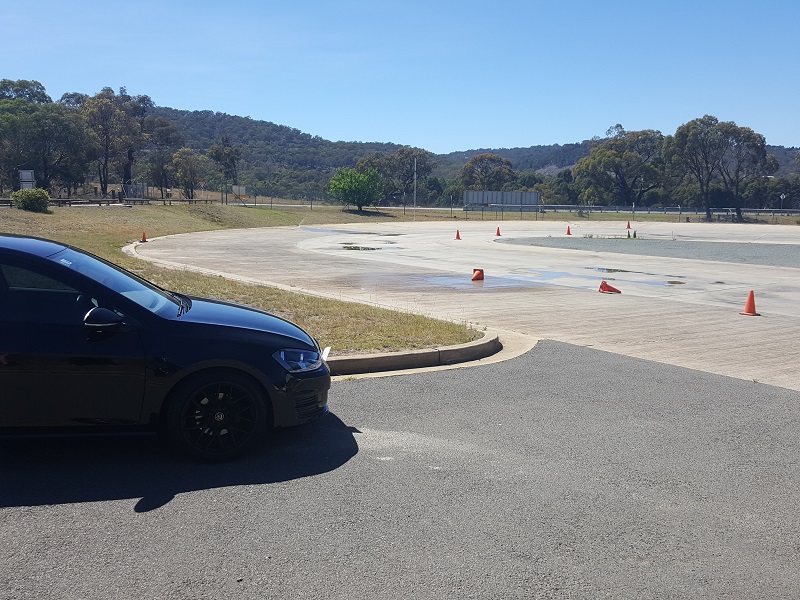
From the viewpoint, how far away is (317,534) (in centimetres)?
441

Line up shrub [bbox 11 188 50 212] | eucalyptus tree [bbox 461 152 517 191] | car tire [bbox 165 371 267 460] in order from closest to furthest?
car tire [bbox 165 371 267 460] < shrub [bbox 11 188 50 212] < eucalyptus tree [bbox 461 152 517 191]

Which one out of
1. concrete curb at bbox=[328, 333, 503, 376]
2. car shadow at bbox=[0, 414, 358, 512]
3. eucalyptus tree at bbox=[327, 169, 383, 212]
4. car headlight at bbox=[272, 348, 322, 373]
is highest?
eucalyptus tree at bbox=[327, 169, 383, 212]

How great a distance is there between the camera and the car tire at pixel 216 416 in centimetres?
539

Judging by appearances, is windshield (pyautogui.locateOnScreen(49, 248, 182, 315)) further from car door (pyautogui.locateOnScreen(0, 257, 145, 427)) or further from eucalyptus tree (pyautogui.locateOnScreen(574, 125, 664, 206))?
eucalyptus tree (pyautogui.locateOnScreen(574, 125, 664, 206))

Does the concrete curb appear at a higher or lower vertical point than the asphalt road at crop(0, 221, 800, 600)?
higher

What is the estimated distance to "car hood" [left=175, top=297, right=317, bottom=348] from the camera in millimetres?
5762

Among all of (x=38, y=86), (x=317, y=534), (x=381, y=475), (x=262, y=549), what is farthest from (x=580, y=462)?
(x=38, y=86)

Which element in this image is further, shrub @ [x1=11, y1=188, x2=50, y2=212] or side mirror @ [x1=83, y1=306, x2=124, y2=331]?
shrub @ [x1=11, y1=188, x2=50, y2=212]

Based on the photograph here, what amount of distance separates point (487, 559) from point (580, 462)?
1811 millimetres

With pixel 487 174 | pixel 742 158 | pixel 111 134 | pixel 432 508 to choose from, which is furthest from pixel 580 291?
pixel 487 174

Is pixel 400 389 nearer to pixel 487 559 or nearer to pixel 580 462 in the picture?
pixel 580 462

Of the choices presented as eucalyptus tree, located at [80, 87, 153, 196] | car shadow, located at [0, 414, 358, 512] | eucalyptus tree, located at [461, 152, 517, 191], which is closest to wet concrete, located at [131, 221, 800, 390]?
car shadow, located at [0, 414, 358, 512]

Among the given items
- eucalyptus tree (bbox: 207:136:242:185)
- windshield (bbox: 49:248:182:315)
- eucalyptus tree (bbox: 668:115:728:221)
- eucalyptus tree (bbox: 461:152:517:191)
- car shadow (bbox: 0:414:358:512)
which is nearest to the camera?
car shadow (bbox: 0:414:358:512)

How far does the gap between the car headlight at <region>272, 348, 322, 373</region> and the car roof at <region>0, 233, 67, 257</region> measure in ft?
6.02
